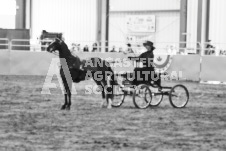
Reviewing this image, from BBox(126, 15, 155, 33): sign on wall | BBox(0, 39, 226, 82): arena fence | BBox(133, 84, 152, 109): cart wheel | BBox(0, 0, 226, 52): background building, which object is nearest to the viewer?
BBox(133, 84, 152, 109): cart wheel

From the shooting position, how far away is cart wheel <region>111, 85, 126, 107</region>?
1417cm

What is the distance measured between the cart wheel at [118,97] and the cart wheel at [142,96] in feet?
1.24

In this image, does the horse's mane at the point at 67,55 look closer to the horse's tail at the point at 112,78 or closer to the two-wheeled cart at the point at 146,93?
Answer: the horse's tail at the point at 112,78

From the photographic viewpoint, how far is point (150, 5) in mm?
36312

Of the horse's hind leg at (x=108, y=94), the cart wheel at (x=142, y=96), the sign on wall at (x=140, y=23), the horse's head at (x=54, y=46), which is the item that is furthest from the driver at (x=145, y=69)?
the sign on wall at (x=140, y=23)

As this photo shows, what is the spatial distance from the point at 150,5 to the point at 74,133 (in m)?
27.4

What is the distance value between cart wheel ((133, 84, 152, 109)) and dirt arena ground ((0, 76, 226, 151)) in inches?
7.5

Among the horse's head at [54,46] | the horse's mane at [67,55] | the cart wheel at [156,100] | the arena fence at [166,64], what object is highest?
the horse's head at [54,46]

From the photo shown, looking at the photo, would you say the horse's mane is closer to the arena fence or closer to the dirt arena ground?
the dirt arena ground

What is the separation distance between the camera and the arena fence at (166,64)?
25141 millimetres

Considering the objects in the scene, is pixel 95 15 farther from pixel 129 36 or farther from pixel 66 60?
pixel 66 60

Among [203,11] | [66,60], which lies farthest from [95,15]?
[66,60]

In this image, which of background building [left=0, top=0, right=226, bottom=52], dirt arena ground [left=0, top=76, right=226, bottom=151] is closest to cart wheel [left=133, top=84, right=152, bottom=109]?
dirt arena ground [left=0, top=76, right=226, bottom=151]

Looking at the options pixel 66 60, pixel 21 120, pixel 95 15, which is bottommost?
pixel 21 120
